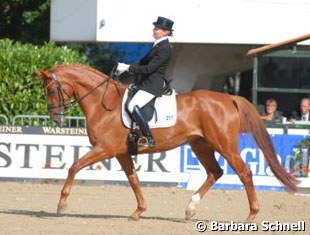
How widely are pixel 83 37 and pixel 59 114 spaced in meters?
12.4

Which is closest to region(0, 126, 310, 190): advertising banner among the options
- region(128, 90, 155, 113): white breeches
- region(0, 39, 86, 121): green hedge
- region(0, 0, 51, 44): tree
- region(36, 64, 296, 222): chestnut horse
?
region(0, 39, 86, 121): green hedge

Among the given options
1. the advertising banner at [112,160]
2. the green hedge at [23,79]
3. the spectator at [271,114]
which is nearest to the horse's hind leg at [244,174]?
the advertising banner at [112,160]

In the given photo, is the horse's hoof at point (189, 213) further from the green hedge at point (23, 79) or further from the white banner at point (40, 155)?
the green hedge at point (23, 79)

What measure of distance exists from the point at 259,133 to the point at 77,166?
8.81 ft

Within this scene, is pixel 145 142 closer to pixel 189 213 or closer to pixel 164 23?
pixel 189 213

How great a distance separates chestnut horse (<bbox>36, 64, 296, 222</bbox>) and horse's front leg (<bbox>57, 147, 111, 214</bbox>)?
14mm

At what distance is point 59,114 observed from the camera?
13.7 meters

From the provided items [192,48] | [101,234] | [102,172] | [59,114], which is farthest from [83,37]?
[101,234]

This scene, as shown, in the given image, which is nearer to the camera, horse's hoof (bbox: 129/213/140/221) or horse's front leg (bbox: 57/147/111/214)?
horse's front leg (bbox: 57/147/111/214)

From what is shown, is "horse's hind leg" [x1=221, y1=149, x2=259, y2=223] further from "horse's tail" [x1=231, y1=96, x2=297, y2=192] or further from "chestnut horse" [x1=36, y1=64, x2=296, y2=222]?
"horse's tail" [x1=231, y1=96, x2=297, y2=192]

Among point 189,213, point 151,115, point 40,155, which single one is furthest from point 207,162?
point 40,155

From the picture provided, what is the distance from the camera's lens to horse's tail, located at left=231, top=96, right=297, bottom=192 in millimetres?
13805

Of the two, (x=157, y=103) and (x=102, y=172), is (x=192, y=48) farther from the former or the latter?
(x=157, y=103)

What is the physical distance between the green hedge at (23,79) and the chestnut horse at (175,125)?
8.11 meters
